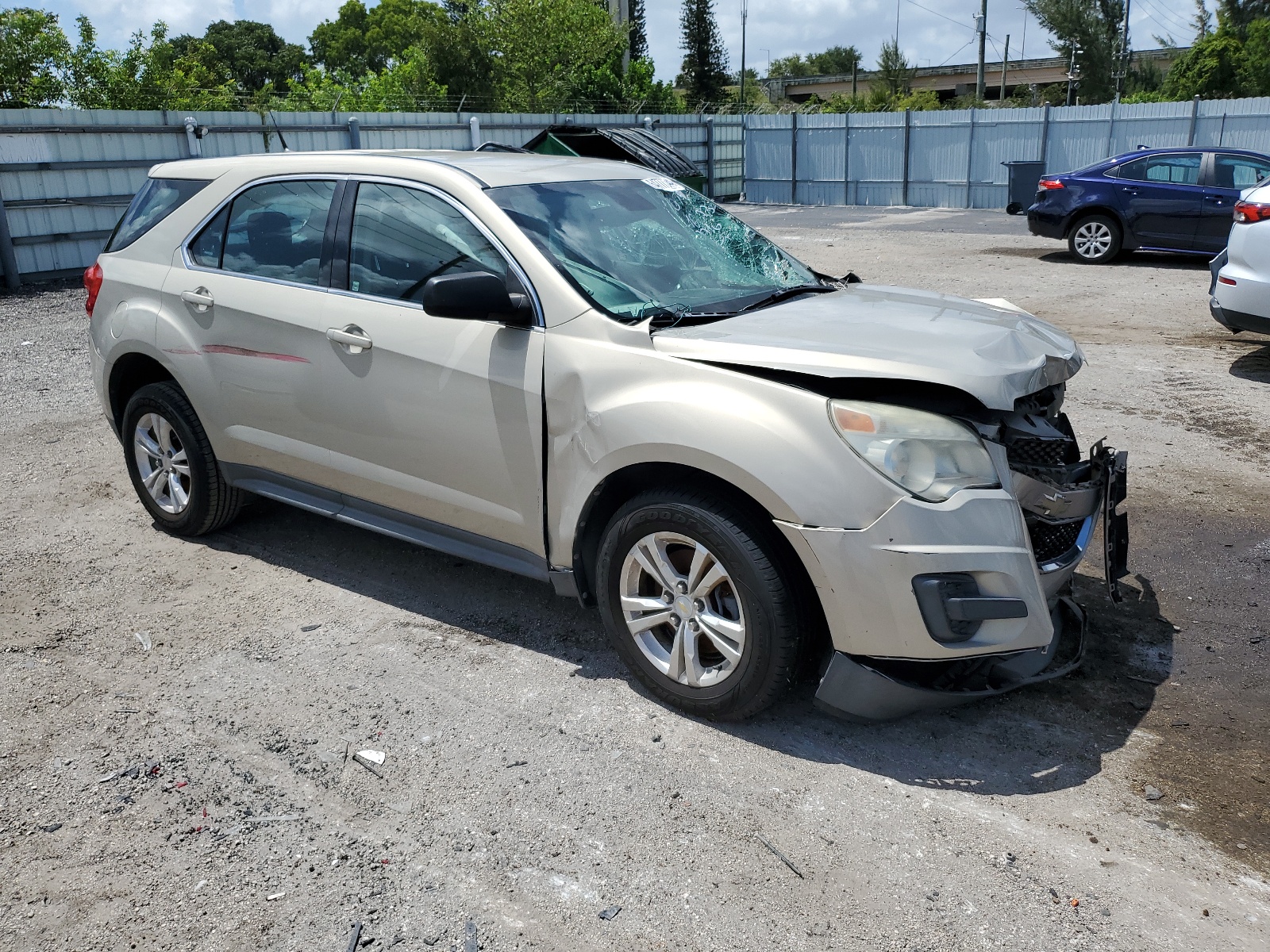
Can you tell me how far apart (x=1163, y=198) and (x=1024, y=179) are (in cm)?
773

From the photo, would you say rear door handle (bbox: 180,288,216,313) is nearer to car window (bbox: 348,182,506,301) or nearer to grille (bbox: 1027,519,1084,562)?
car window (bbox: 348,182,506,301)

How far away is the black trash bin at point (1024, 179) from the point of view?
21391mm

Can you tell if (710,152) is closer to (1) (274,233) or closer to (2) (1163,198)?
(2) (1163,198)

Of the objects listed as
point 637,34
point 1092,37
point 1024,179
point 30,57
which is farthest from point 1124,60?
point 30,57

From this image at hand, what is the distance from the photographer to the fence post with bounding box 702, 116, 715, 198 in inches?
1115

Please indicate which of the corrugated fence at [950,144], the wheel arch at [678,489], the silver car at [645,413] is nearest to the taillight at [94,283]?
the silver car at [645,413]

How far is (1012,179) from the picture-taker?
21.7m

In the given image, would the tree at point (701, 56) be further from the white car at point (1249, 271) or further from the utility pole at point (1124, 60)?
the white car at point (1249, 271)

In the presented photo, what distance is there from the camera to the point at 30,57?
1998cm

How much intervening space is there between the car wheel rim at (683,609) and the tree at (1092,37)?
67.8 metres

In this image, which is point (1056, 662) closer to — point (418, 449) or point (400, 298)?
point (418, 449)

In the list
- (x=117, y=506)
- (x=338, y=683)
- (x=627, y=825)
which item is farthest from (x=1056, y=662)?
(x=117, y=506)

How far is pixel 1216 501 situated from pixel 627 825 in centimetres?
396

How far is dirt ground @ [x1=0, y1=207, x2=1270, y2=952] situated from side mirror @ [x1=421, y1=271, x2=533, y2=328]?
128cm
